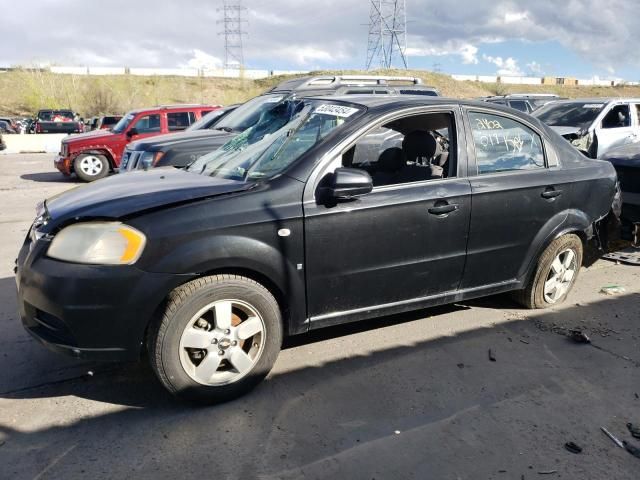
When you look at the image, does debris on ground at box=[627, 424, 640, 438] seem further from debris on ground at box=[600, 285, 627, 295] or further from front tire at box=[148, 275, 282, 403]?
debris on ground at box=[600, 285, 627, 295]

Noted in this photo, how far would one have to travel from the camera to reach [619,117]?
10.9 meters

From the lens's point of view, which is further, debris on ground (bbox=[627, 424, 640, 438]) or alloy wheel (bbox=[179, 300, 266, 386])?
alloy wheel (bbox=[179, 300, 266, 386])

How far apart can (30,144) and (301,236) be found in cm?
2437

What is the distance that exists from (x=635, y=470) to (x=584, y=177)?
2.59 meters

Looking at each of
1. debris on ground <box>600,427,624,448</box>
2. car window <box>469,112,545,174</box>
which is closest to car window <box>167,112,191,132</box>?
car window <box>469,112,545,174</box>

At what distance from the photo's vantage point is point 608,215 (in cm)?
516

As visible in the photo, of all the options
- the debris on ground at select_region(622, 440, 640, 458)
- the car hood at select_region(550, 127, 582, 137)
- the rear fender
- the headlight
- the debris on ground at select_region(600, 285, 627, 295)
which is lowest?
the debris on ground at select_region(622, 440, 640, 458)

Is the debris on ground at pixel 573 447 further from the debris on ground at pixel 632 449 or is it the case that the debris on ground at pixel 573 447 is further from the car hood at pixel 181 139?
the car hood at pixel 181 139

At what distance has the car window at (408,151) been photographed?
157 inches

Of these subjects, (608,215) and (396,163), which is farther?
(608,215)

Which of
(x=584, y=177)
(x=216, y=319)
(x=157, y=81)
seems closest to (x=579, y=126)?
(x=584, y=177)

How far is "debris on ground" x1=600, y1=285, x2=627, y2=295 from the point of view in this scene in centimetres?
525

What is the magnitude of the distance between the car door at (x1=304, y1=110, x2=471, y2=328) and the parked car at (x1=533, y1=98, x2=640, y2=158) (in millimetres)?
7342

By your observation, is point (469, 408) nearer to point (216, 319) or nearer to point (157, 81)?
point (216, 319)
